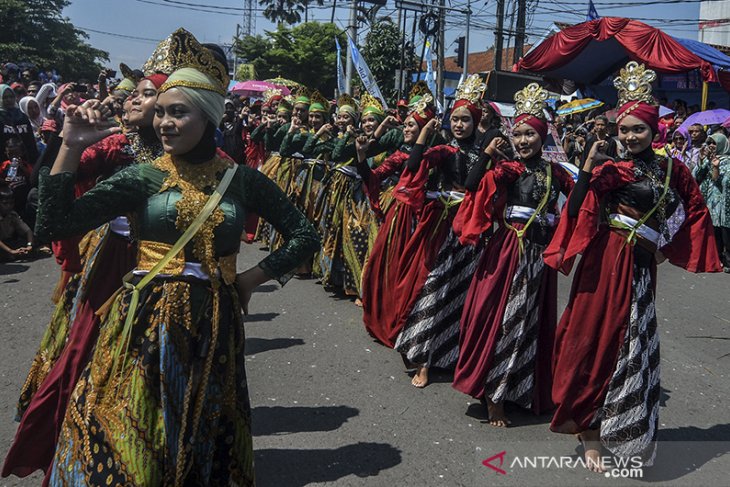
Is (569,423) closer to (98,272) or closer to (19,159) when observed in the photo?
(98,272)

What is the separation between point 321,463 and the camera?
3.82 meters

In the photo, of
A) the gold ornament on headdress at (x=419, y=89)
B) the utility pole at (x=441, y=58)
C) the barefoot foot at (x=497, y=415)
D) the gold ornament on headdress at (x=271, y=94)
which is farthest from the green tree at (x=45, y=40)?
the barefoot foot at (x=497, y=415)

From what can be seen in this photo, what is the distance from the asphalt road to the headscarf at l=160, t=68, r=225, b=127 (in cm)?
196

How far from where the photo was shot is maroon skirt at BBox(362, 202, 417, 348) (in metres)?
5.90

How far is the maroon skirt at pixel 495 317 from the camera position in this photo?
445 cm

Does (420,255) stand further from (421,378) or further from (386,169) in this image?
(421,378)

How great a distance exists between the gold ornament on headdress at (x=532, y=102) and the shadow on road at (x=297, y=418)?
87.0 inches

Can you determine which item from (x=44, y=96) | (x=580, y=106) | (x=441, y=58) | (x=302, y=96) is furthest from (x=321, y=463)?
(x=441, y=58)

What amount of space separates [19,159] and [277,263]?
8.19 metres

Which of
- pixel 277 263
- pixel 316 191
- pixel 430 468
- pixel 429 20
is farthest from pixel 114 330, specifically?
pixel 429 20

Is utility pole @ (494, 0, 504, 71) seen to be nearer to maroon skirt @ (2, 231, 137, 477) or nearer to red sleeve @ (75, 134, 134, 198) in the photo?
red sleeve @ (75, 134, 134, 198)

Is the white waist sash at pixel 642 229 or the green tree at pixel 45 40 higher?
the green tree at pixel 45 40

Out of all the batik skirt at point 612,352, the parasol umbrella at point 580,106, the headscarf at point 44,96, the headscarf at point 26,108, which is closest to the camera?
the batik skirt at point 612,352

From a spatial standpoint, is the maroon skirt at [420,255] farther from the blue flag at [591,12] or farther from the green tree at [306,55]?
the green tree at [306,55]
